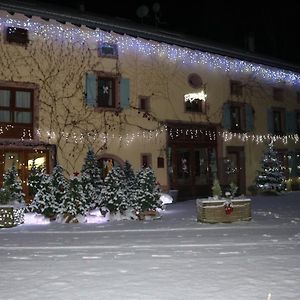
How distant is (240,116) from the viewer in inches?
880

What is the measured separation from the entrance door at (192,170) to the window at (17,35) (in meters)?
7.84

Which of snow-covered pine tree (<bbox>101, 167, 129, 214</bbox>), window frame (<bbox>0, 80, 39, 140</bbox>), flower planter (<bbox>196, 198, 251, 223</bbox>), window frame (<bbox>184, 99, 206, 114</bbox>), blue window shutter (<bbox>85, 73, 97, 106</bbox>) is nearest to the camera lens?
flower planter (<bbox>196, 198, 251, 223</bbox>)

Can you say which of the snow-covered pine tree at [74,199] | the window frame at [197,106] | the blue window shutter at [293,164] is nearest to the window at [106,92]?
the window frame at [197,106]

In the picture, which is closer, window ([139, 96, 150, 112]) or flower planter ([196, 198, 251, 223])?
flower planter ([196, 198, 251, 223])

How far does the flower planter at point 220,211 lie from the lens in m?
11.7

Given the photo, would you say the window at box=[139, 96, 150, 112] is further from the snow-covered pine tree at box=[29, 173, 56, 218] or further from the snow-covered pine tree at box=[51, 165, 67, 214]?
the snow-covered pine tree at box=[29, 173, 56, 218]

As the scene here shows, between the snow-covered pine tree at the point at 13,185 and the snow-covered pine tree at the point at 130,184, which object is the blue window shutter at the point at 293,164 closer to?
the snow-covered pine tree at the point at 130,184

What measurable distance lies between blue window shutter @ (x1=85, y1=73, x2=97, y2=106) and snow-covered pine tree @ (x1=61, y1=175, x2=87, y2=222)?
5457mm

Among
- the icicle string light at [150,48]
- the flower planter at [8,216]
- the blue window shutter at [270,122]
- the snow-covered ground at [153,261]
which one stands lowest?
the snow-covered ground at [153,261]

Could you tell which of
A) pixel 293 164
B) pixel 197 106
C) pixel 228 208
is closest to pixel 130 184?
pixel 228 208

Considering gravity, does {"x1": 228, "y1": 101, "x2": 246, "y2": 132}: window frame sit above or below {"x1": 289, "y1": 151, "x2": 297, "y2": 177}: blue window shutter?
above

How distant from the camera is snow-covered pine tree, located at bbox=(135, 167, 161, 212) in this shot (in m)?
12.9

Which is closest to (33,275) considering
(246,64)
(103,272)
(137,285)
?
(103,272)

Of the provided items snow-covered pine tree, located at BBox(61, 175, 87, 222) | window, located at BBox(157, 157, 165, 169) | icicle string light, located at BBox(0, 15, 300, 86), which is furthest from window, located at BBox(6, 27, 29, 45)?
window, located at BBox(157, 157, 165, 169)
